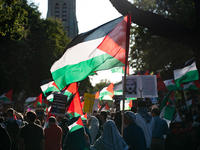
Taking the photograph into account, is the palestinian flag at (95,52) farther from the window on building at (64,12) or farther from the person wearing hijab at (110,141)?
the window on building at (64,12)

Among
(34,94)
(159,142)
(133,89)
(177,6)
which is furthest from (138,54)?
(159,142)

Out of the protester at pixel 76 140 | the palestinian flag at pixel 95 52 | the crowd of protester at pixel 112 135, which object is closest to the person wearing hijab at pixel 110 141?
the crowd of protester at pixel 112 135

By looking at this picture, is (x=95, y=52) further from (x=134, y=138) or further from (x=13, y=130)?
(x=13, y=130)

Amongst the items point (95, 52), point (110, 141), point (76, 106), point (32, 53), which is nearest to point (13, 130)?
point (76, 106)

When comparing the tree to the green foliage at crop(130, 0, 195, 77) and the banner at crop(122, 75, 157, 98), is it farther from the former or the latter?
the green foliage at crop(130, 0, 195, 77)

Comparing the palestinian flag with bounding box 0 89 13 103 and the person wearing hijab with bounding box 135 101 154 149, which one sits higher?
the palestinian flag with bounding box 0 89 13 103

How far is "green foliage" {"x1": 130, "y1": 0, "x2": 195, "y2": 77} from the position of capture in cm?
2684

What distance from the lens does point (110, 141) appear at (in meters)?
5.53

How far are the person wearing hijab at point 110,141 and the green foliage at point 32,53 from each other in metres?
28.5

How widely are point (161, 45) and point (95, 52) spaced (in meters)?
22.9

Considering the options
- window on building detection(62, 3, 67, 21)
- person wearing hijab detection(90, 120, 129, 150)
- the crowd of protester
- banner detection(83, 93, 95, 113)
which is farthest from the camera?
window on building detection(62, 3, 67, 21)

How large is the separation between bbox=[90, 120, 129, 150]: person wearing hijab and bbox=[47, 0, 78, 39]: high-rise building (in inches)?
3332

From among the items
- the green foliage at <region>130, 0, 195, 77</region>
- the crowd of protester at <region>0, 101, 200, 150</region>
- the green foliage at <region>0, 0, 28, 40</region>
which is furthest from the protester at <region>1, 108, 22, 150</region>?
the green foliage at <region>130, 0, 195, 77</region>

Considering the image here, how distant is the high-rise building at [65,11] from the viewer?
90.1m
